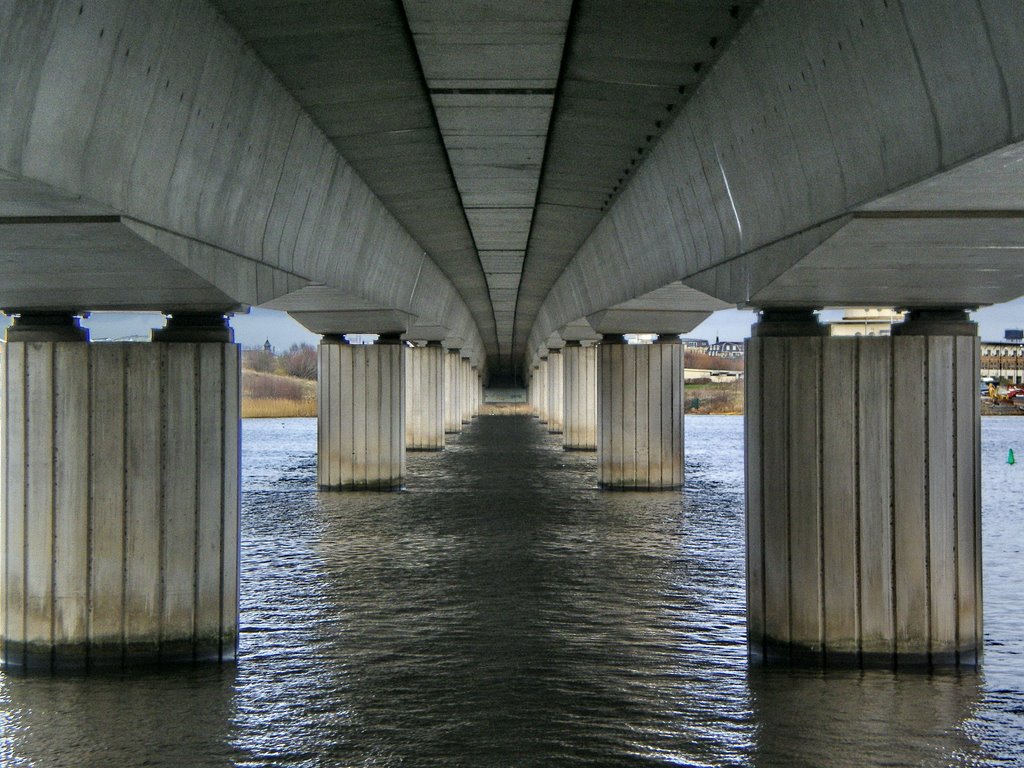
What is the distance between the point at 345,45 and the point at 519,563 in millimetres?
9640

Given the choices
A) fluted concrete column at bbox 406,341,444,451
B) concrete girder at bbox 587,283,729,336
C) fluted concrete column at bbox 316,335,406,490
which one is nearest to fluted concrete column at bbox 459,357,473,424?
fluted concrete column at bbox 406,341,444,451

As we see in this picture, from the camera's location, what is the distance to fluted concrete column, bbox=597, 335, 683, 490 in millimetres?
28422

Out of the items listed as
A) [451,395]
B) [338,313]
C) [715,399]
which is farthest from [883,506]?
[715,399]

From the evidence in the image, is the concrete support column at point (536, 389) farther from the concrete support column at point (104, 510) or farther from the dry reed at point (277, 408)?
the concrete support column at point (104, 510)

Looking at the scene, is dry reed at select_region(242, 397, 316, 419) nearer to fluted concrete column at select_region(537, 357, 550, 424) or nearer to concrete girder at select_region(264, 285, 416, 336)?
fluted concrete column at select_region(537, 357, 550, 424)

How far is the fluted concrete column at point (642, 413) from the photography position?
28422mm

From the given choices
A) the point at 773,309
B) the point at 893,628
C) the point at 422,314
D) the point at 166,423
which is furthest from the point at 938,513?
the point at 422,314

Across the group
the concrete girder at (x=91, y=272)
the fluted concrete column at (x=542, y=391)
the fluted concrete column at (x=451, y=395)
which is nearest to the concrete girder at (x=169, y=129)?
the concrete girder at (x=91, y=272)

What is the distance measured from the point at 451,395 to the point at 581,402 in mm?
15083

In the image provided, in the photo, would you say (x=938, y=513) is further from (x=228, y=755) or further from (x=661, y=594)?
(x=228, y=755)

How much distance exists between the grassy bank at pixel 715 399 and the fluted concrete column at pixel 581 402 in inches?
2118

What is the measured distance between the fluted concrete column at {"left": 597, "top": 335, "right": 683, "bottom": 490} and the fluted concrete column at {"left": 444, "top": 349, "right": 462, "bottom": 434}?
87.2 ft

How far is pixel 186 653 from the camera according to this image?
12070 millimetres

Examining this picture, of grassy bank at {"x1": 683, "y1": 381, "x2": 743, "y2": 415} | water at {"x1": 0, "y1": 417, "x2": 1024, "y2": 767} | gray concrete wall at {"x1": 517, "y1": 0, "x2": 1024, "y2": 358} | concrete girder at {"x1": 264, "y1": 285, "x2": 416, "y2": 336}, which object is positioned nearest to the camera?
gray concrete wall at {"x1": 517, "y1": 0, "x2": 1024, "y2": 358}
